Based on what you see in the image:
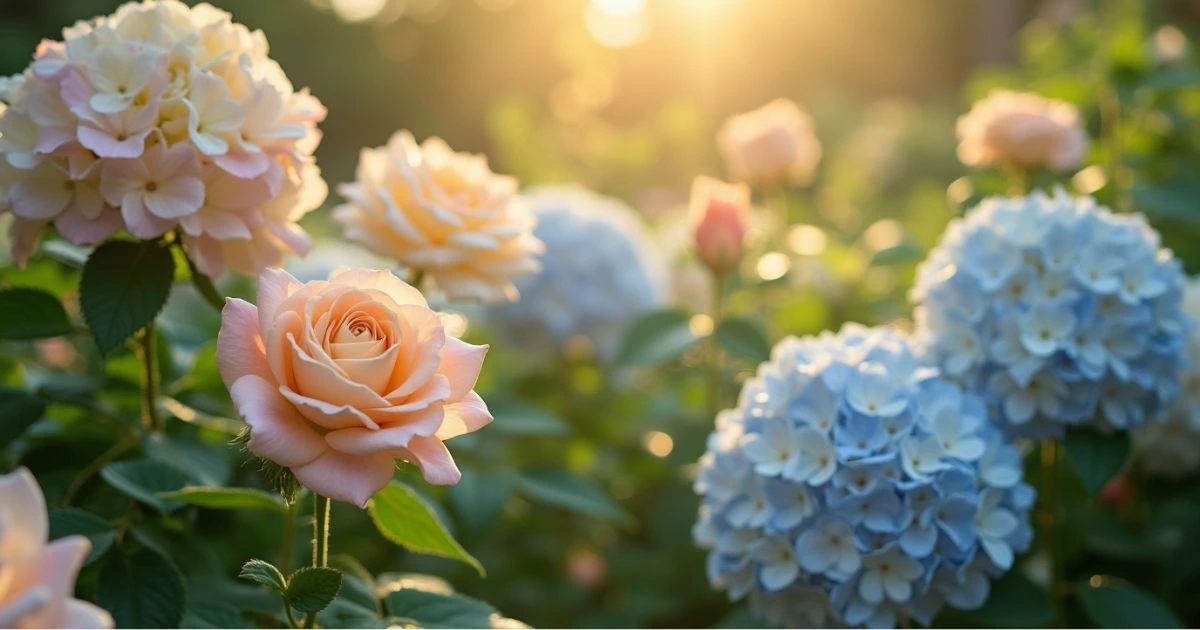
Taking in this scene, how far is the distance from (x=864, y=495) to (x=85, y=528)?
610 millimetres

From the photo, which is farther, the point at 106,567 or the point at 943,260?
the point at 943,260

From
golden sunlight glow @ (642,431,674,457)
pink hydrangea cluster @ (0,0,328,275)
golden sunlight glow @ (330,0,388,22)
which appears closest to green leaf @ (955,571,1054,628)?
golden sunlight glow @ (642,431,674,457)

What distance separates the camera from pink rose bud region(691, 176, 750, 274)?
1.42 metres

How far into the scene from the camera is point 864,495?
881 mm

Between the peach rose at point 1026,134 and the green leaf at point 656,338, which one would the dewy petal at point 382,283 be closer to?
the green leaf at point 656,338

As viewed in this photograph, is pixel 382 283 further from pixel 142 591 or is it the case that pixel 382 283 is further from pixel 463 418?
pixel 142 591

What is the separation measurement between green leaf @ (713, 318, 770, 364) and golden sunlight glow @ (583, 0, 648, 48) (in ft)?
4.95

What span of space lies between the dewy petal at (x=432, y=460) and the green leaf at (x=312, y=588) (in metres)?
0.08

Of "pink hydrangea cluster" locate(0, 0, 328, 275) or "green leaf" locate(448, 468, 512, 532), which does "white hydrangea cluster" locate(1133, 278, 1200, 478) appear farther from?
"pink hydrangea cluster" locate(0, 0, 328, 275)

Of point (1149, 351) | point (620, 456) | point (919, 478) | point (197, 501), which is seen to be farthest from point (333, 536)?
point (1149, 351)

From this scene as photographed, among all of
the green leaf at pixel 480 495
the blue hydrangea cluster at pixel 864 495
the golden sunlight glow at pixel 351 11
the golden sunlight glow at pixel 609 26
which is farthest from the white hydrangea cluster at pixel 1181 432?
the golden sunlight glow at pixel 351 11

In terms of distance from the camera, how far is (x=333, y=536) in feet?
4.56

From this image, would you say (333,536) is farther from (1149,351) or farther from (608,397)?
(1149,351)

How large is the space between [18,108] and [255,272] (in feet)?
0.70
